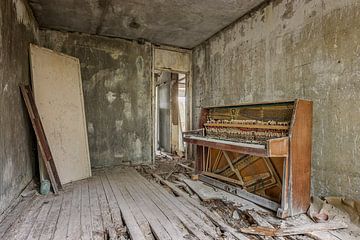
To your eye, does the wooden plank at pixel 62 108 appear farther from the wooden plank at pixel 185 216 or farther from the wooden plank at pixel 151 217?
the wooden plank at pixel 185 216

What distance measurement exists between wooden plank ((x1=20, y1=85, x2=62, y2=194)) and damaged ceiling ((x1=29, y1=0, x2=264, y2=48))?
1.52m

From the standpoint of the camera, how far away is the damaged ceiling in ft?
11.8

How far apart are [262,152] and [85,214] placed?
2023 millimetres

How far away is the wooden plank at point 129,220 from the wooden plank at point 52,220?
667 mm

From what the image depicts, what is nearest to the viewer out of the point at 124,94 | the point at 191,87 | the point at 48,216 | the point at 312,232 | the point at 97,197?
the point at 312,232

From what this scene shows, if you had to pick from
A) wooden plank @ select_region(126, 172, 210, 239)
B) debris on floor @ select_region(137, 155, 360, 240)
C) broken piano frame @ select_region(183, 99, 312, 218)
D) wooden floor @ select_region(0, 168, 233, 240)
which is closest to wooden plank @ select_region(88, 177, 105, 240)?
wooden floor @ select_region(0, 168, 233, 240)

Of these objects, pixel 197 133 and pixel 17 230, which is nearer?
pixel 17 230

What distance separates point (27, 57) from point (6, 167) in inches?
72.0

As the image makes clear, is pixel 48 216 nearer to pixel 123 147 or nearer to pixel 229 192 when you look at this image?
pixel 229 192

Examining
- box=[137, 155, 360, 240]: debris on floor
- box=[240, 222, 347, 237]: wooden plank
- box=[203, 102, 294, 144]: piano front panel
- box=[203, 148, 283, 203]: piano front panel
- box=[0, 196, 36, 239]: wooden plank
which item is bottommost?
box=[137, 155, 360, 240]: debris on floor

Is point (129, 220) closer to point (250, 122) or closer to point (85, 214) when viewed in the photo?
point (85, 214)

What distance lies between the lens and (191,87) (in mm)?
5879

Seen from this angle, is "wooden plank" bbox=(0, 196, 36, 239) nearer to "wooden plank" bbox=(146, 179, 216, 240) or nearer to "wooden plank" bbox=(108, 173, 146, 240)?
"wooden plank" bbox=(108, 173, 146, 240)

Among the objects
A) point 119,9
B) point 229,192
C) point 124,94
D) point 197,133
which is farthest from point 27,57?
point 229,192
